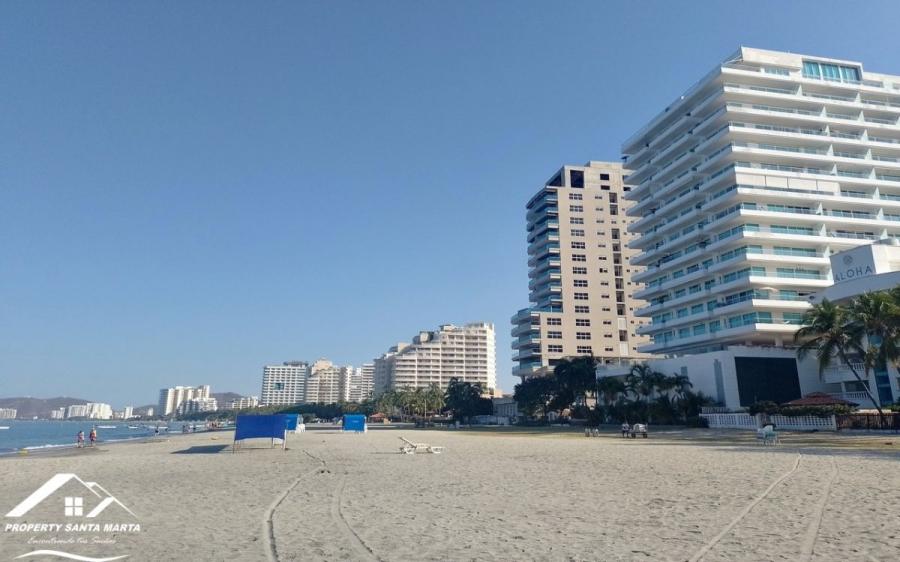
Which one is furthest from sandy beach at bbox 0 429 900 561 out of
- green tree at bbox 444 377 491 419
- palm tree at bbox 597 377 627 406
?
green tree at bbox 444 377 491 419

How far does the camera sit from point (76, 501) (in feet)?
52.9

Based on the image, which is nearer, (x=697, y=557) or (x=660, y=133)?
(x=697, y=557)

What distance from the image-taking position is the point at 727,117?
71.7m

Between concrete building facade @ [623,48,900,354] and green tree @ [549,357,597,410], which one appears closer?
concrete building facade @ [623,48,900,354]

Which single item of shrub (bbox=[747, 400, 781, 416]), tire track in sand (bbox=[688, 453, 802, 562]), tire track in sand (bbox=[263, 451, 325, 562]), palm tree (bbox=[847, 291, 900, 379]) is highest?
palm tree (bbox=[847, 291, 900, 379])

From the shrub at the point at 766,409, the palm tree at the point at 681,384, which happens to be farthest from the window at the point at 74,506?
the palm tree at the point at 681,384

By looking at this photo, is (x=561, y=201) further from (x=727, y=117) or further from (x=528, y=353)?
(x=727, y=117)

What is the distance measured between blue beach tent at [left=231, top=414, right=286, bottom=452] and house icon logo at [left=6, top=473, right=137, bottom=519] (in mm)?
13019

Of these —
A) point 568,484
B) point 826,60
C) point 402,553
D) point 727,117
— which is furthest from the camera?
point 826,60

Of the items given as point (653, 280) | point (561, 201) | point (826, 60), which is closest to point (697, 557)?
point (653, 280)

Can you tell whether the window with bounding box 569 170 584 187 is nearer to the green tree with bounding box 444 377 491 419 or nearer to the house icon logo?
the green tree with bounding box 444 377 491 419

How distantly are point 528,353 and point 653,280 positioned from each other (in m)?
42.0

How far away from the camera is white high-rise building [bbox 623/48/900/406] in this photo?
6450 cm

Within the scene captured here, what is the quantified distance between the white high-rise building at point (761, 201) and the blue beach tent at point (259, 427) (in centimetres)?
4775
